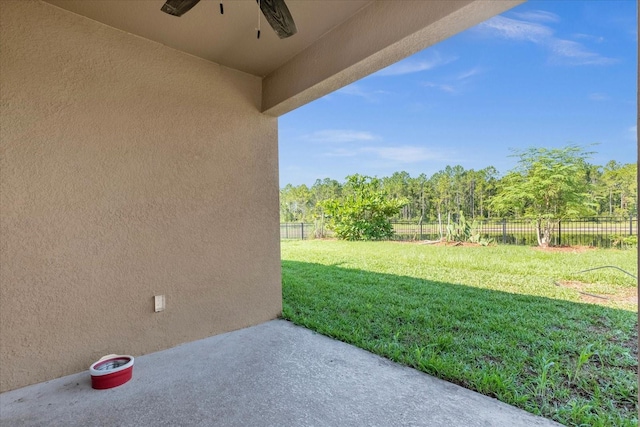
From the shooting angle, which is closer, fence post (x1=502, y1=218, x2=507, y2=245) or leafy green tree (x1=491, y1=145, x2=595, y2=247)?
leafy green tree (x1=491, y1=145, x2=595, y2=247)

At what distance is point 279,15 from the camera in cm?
132

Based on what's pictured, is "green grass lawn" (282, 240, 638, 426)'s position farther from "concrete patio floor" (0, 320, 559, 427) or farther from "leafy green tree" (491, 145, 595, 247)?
"leafy green tree" (491, 145, 595, 247)

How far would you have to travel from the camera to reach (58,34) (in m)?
1.79

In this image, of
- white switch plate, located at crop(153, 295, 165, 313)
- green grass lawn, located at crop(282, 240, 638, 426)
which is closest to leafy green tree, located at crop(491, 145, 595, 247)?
green grass lawn, located at crop(282, 240, 638, 426)

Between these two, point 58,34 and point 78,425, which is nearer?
point 78,425

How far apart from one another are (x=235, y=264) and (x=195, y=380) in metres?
1.04

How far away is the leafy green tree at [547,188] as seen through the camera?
15.5 feet

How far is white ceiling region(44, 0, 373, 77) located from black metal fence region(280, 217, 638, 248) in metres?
4.31

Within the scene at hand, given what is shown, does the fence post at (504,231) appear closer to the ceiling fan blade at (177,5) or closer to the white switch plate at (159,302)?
the white switch plate at (159,302)

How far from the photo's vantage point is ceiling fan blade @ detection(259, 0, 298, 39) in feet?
4.16

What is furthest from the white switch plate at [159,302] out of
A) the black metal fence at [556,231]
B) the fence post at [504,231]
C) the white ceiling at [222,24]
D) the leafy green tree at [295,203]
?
the leafy green tree at [295,203]

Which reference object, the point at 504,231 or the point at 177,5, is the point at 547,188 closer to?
the point at 504,231

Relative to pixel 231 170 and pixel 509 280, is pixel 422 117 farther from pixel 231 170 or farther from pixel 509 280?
pixel 231 170

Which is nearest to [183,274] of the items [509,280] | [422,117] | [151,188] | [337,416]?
[151,188]
